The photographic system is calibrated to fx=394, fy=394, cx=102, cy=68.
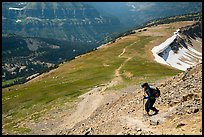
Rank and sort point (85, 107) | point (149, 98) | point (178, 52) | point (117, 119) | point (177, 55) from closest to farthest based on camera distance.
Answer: point (149, 98) < point (117, 119) < point (85, 107) < point (177, 55) < point (178, 52)

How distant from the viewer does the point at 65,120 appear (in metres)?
51.1

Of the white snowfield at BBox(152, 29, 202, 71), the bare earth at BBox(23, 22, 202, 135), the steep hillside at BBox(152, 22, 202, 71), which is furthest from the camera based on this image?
the steep hillside at BBox(152, 22, 202, 71)

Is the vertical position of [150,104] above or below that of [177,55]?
above

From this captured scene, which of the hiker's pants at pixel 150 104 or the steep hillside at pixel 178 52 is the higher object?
the hiker's pants at pixel 150 104

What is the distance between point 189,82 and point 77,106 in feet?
78.9

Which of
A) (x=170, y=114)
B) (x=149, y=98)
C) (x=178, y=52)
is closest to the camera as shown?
(x=170, y=114)

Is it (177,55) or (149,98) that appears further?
(177,55)

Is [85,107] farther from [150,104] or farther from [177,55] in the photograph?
[177,55]

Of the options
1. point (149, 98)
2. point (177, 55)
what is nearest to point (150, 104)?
point (149, 98)

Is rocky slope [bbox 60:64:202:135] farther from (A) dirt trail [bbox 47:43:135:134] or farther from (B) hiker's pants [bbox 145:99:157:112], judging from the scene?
(A) dirt trail [bbox 47:43:135:134]

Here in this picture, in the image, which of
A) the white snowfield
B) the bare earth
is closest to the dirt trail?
the bare earth

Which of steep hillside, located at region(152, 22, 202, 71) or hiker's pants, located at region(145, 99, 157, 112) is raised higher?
hiker's pants, located at region(145, 99, 157, 112)

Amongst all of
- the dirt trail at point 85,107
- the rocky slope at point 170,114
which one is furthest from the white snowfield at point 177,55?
the rocky slope at point 170,114

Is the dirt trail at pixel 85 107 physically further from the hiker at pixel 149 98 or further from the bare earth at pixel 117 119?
the hiker at pixel 149 98
